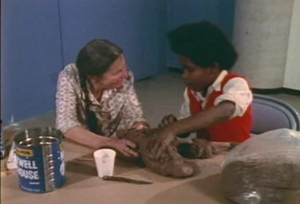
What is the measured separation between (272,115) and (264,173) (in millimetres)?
634

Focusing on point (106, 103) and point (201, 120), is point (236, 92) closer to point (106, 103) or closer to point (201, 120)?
point (201, 120)

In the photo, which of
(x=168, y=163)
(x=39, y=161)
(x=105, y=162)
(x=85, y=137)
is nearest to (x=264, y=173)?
(x=168, y=163)

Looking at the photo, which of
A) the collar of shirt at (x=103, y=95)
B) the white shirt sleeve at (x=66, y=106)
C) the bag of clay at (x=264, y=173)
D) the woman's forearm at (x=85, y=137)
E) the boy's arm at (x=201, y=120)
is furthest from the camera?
the collar of shirt at (x=103, y=95)

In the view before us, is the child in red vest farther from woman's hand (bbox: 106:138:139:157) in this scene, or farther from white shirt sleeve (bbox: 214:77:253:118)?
woman's hand (bbox: 106:138:139:157)

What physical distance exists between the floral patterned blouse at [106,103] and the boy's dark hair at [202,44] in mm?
275

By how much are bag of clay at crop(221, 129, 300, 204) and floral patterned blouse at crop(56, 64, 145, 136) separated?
630 mm

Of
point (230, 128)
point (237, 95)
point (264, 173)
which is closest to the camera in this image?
point (264, 173)

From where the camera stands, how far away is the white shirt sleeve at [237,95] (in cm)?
137

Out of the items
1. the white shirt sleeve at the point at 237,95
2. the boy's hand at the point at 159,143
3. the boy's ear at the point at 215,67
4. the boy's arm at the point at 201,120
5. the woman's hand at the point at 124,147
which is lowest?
the woman's hand at the point at 124,147

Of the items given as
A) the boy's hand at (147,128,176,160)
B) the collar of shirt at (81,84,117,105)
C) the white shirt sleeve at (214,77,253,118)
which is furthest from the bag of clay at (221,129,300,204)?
the collar of shirt at (81,84,117,105)

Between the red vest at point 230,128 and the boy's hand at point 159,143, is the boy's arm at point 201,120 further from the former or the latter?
the red vest at point 230,128

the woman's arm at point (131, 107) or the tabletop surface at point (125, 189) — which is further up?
the woman's arm at point (131, 107)

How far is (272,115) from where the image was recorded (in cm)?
160

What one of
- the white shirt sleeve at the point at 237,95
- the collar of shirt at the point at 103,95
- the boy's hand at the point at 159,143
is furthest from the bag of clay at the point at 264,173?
the collar of shirt at the point at 103,95
